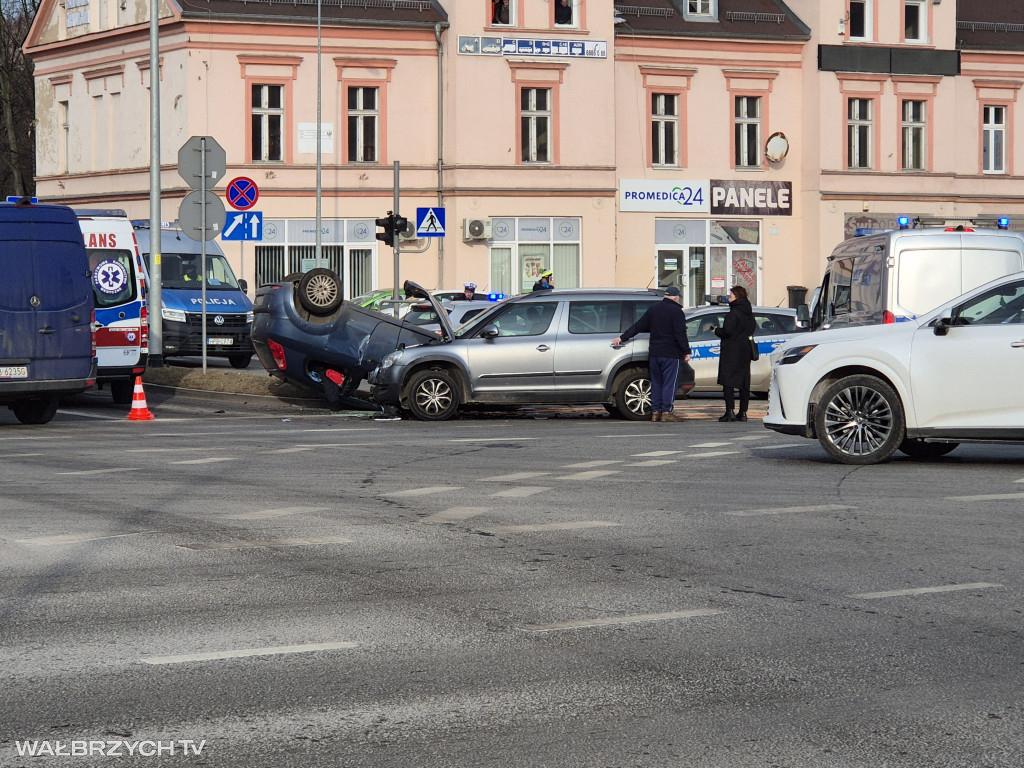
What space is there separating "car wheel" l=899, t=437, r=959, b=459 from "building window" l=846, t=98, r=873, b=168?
33.4 metres

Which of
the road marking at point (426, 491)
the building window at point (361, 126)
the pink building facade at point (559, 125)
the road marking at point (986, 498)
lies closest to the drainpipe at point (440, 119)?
the pink building facade at point (559, 125)

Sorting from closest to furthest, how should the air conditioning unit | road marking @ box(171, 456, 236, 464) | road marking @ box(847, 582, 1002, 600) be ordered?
road marking @ box(847, 582, 1002, 600) < road marking @ box(171, 456, 236, 464) < the air conditioning unit

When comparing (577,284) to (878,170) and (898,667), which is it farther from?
(898,667)

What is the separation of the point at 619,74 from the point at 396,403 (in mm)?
27457

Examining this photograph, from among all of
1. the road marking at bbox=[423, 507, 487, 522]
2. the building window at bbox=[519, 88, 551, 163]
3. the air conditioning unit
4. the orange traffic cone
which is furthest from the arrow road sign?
the building window at bbox=[519, 88, 551, 163]

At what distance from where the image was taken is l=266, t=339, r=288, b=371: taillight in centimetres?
2097

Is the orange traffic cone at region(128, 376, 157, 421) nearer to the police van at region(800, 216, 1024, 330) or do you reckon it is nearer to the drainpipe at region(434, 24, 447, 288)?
the police van at region(800, 216, 1024, 330)

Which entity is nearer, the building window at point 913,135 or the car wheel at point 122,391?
the car wheel at point 122,391

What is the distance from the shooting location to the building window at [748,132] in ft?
154

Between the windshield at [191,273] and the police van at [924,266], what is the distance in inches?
617

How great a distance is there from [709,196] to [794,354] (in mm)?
32580

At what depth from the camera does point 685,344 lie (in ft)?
63.6

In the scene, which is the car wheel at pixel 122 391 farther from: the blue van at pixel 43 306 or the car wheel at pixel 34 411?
the blue van at pixel 43 306

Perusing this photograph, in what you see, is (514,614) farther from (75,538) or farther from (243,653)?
Result: (75,538)
